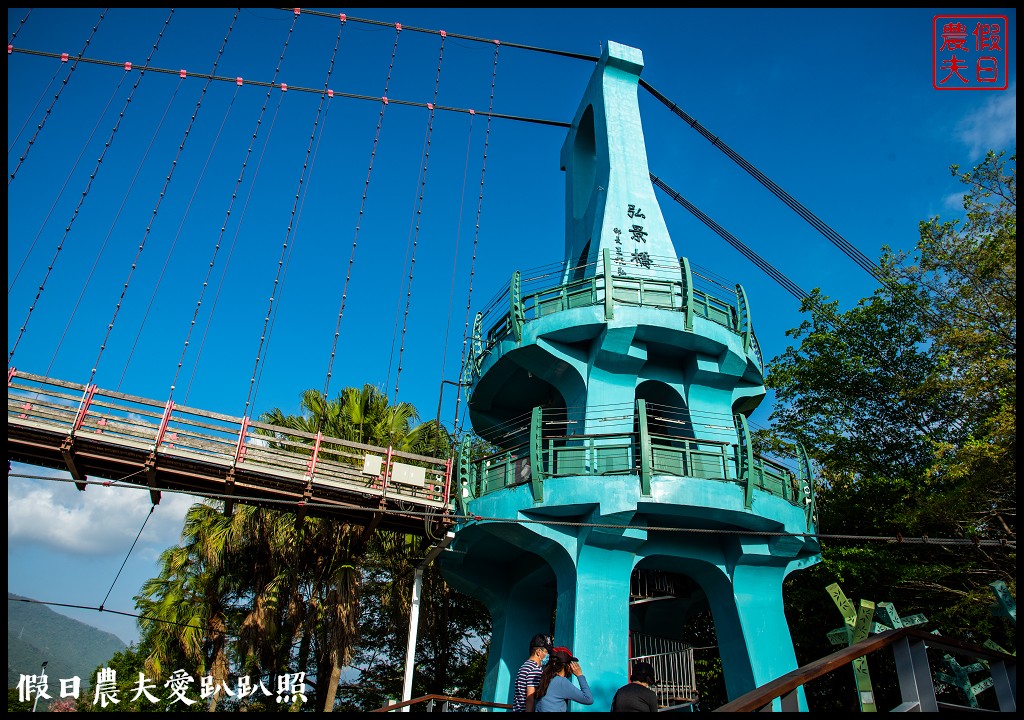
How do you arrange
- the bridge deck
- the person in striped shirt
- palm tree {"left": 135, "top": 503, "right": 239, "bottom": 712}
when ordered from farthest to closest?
palm tree {"left": 135, "top": 503, "right": 239, "bottom": 712}
the bridge deck
the person in striped shirt

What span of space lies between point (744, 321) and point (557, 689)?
1327cm

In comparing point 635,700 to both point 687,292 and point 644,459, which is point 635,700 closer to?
point 644,459

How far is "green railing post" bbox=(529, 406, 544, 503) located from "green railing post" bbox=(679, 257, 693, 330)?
4427 mm

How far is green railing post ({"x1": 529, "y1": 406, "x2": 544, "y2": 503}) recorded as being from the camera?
15742 mm

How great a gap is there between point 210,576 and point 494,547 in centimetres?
1086

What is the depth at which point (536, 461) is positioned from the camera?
52.3 ft

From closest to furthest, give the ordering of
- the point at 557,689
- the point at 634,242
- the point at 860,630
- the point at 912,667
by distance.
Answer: the point at 912,667 < the point at 557,689 < the point at 860,630 < the point at 634,242

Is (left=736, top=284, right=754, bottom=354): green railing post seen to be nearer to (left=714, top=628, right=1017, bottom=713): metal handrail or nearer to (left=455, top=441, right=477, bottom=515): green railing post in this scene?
(left=455, top=441, right=477, bottom=515): green railing post

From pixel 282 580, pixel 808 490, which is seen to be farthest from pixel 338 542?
pixel 808 490

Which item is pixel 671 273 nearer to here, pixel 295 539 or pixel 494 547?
pixel 494 547

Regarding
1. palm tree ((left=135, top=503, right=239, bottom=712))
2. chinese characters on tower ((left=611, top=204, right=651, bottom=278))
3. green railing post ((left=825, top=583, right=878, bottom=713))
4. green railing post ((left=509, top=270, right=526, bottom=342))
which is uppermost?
chinese characters on tower ((left=611, top=204, right=651, bottom=278))

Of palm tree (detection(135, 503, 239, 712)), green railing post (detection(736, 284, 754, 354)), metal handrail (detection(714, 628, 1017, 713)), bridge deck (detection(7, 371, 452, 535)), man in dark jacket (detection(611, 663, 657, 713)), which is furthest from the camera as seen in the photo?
palm tree (detection(135, 503, 239, 712))

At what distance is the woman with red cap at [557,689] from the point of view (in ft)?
26.7

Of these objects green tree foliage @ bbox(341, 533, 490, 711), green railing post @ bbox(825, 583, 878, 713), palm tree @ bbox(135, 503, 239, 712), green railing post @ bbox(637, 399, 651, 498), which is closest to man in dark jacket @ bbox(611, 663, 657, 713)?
green railing post @ bbox(825, 583, 878, 713)
